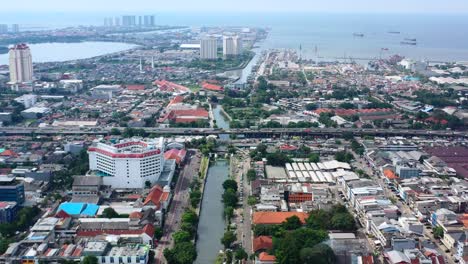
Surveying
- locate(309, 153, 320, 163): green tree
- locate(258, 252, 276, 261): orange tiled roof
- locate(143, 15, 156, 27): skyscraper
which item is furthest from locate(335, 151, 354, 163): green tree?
locate(143, 15, 156, 27): skyscraper

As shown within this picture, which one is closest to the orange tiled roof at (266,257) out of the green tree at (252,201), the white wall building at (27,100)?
the green tree at (252,201)

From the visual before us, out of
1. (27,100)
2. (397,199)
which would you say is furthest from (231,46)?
(397,199)

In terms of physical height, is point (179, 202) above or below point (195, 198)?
below

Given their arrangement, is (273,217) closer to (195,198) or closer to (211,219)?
(211,219)

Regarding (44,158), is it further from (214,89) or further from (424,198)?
(214,89)

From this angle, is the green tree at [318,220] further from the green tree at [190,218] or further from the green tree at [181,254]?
→ the green tree at [181,254]

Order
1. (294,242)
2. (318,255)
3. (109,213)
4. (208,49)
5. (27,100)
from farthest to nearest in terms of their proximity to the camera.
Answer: (208,49) < (27,100) < (109,213) < (294,242) < (318,255)

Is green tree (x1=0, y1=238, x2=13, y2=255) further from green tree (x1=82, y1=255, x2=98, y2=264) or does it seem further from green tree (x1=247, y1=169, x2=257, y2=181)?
green tree (x1=247, y1=169, x2=257, y2=181)
